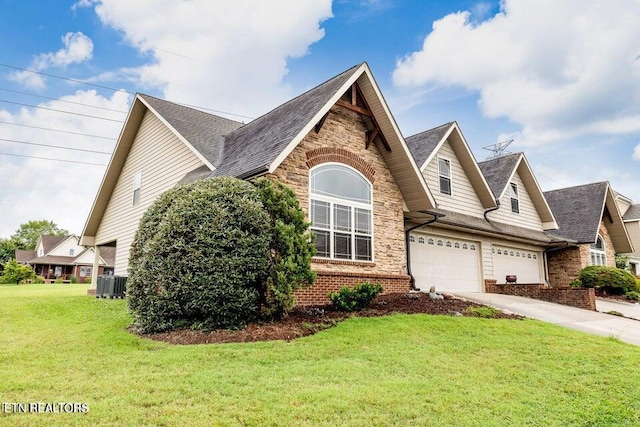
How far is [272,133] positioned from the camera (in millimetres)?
12273

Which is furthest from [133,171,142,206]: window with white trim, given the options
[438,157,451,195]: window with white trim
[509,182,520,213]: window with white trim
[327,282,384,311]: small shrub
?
[509,182,520,213]: window with white trim

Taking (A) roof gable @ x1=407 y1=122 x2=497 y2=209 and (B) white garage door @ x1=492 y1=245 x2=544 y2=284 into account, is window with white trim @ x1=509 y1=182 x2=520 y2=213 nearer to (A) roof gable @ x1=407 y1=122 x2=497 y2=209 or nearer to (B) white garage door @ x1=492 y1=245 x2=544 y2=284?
(B) white garage door @ x1=492 y1=245 x2=544 y2=284

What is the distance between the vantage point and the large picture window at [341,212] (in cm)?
1171

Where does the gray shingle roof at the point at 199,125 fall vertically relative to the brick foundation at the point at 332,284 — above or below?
above

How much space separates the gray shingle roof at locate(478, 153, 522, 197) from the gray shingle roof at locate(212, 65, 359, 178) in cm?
1107

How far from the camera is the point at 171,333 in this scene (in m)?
7.97

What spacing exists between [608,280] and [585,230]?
3644 millimetres

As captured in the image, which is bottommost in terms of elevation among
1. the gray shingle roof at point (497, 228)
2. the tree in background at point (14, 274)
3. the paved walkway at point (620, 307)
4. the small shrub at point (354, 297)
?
the paved walkway at point (620, 307)

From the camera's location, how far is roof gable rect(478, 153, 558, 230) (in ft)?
67.3

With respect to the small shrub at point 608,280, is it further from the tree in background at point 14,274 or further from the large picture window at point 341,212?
the tree in background at point 14,274

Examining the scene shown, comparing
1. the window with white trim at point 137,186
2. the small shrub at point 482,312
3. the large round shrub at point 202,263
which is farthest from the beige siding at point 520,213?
the window with white trim at point 137,186

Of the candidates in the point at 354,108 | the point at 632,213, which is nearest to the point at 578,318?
the point at 354,108

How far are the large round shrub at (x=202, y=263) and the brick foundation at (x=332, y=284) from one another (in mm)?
2129

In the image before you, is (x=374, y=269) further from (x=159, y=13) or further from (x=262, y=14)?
(x=159, y=13)
